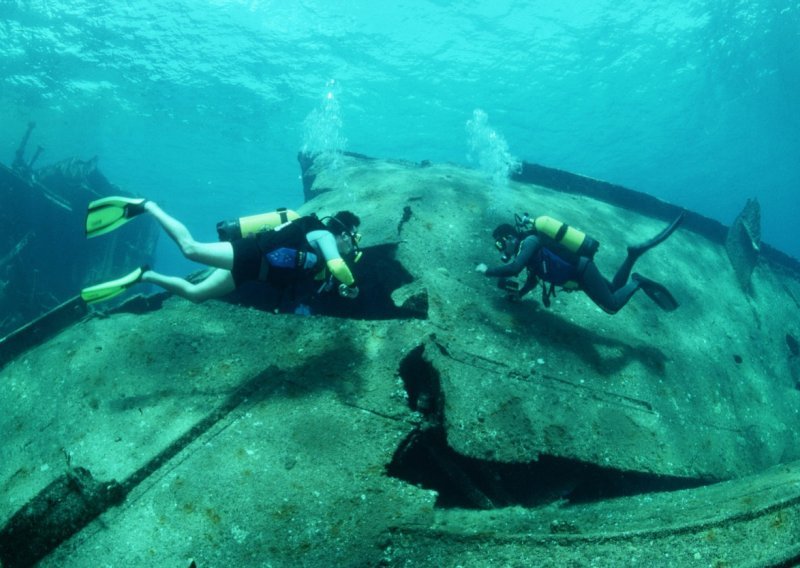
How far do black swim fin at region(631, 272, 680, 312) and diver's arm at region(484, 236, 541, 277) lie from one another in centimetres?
184

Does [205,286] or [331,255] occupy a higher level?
[331,255]

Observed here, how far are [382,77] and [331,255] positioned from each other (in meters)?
27.2

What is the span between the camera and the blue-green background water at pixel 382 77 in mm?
22000

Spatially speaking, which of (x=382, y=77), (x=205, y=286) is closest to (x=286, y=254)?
(x=205, y=286)

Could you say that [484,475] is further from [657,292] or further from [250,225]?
[657,292]

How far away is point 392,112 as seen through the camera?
107 ft

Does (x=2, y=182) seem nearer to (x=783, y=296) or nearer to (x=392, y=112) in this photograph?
(x=783, y=296)

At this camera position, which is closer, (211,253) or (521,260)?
(211,253)

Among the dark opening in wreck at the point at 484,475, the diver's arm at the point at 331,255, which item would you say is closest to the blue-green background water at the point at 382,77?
the diver's arm at the point at 331,255

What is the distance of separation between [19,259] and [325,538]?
13928 mm

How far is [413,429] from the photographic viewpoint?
3477mm

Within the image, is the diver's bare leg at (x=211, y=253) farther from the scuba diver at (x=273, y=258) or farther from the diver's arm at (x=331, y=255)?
the diver's arm at (x=331, y=255)

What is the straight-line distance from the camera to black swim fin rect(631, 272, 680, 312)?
575cm

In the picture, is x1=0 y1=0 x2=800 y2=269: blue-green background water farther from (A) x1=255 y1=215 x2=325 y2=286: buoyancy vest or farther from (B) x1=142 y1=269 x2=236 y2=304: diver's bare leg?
(A) x1=255 y1=215 x2=325 y2=286: buoyancy vest
